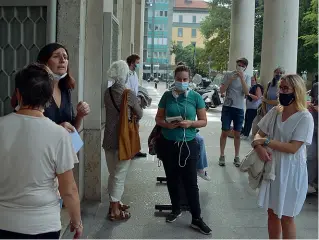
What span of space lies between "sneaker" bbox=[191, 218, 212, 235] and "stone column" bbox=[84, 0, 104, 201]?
1538mm

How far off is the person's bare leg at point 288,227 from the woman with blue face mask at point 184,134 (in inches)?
48.5

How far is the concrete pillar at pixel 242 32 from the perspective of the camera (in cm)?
1402

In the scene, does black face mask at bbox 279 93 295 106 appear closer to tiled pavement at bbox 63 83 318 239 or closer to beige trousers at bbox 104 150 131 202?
tiled pavement at bbox 63 83 318 239

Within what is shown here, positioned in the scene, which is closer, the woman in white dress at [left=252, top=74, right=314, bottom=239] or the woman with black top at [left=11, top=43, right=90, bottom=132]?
the woman with black top at [left=11, top=43, right=90, bottom=132]

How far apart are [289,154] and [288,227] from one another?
655mm

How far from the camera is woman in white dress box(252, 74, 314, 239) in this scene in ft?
12.8

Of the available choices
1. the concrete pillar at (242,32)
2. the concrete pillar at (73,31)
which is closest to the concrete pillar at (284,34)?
the concrete pillar at (242,32)

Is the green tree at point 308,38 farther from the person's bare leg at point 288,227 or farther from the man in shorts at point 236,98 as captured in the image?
the person's bare leg at point 288,227

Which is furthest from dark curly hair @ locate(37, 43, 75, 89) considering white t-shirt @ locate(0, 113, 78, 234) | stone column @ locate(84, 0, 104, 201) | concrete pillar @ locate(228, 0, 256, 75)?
concrete pillar @ locate(228, 0, 256, 75)

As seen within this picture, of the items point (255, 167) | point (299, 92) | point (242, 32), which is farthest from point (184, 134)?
point (242, 32)

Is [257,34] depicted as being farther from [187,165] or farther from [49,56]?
[49,56]

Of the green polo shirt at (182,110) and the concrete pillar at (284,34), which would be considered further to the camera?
the concrete pillar at (284,34)

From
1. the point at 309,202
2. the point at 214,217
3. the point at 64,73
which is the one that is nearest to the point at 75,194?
the point at 64,73

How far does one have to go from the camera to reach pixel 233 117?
846cm
